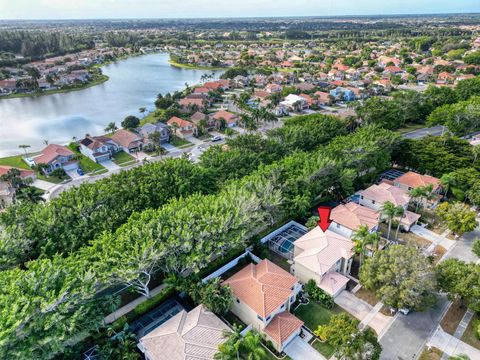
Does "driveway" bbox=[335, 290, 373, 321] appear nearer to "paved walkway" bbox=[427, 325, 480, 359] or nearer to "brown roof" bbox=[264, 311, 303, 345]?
"paved walkway" bbox=[427, 325, 480, 359]

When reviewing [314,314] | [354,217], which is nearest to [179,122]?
[354,217]

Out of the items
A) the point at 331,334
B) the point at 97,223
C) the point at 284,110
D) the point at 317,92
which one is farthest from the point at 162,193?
the point at 317,92

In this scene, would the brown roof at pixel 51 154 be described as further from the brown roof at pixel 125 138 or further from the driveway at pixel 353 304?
the driveway at pixel 353 304

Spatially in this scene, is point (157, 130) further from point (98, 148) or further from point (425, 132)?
point (425, 132)

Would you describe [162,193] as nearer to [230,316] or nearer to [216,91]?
[230,316]

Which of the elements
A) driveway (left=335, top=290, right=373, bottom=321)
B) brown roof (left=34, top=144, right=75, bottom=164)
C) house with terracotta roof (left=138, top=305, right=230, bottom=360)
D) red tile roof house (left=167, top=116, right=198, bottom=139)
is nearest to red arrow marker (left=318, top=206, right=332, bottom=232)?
driveway (left=335, top=290, right=373, bottom=321)

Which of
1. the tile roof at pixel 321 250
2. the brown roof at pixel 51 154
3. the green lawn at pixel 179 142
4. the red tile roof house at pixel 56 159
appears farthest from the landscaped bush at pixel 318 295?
the brown roof at pixel 51 154
